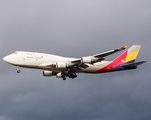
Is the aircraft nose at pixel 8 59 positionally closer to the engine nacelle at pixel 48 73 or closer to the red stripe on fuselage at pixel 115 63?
the engine nacelle at pixel 48 73

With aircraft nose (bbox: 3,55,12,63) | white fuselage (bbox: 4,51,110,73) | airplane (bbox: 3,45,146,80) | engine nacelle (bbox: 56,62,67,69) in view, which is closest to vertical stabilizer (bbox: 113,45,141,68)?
airplane (bbox: 3,45,146,80)

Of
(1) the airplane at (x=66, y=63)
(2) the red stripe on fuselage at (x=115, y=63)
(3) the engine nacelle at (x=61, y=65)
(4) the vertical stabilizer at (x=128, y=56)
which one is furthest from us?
(4) the vertical stabilizer at (x=128, y=56)

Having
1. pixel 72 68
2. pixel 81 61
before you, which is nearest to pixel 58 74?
pixel 72 68

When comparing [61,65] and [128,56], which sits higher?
[128,56]

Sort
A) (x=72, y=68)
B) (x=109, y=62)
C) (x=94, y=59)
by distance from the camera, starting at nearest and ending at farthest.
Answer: (x=94, y=59) → (x=72, y=68) → (x=109, y=62)

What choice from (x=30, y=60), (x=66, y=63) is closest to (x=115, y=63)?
(x=66, y=63)

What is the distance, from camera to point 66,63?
51188 millimetres

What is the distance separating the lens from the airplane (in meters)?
48.7

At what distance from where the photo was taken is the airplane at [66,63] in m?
48.7

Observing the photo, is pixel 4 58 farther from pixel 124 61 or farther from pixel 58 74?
pixel 124 61

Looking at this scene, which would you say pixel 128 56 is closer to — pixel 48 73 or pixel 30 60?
pixel 48 73

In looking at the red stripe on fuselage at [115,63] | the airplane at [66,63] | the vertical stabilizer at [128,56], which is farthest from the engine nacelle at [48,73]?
the vertical stabilizer at [128,56]

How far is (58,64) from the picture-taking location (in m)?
49.2

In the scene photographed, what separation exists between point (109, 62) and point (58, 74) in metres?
11.9
